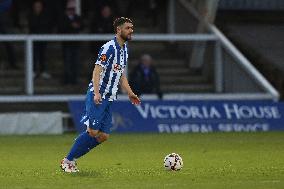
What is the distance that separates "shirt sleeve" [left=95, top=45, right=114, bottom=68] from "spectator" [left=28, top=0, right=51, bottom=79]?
1022 centimetres

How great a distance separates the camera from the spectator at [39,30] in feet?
74.6

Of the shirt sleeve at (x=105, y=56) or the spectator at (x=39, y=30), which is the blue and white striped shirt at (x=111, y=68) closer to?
the shirt sleeve at (x=105, y=56)

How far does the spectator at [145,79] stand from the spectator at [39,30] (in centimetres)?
194

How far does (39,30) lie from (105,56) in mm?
11291

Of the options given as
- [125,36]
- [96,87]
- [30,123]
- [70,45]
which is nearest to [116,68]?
[125,36]

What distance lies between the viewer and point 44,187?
10.8 metres

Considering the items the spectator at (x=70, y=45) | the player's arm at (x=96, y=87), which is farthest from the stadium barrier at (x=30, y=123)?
the player's arm at (x=96, y=87)

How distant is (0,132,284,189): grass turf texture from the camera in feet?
37.1

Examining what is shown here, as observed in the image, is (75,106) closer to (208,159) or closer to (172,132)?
(172,132)

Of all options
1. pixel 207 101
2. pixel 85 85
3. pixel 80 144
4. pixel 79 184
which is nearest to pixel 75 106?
pixel 85 85

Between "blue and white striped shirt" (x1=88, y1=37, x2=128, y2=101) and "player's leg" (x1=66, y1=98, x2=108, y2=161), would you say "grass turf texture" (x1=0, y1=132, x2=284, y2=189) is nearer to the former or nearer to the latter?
"player's leg" (x1=66, y1=98, x2=108, y2=161)

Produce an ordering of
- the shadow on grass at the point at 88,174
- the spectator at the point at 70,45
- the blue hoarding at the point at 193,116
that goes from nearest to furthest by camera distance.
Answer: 1. the shadow on grass at the point at 88,174
2. the blue hoarding at the point at 193,116
3. the spectator at the point at 70,45

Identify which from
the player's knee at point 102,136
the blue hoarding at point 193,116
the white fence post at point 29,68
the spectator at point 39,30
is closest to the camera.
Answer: the player's knee at point 102,136

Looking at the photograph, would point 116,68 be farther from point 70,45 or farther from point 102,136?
point 70,45
